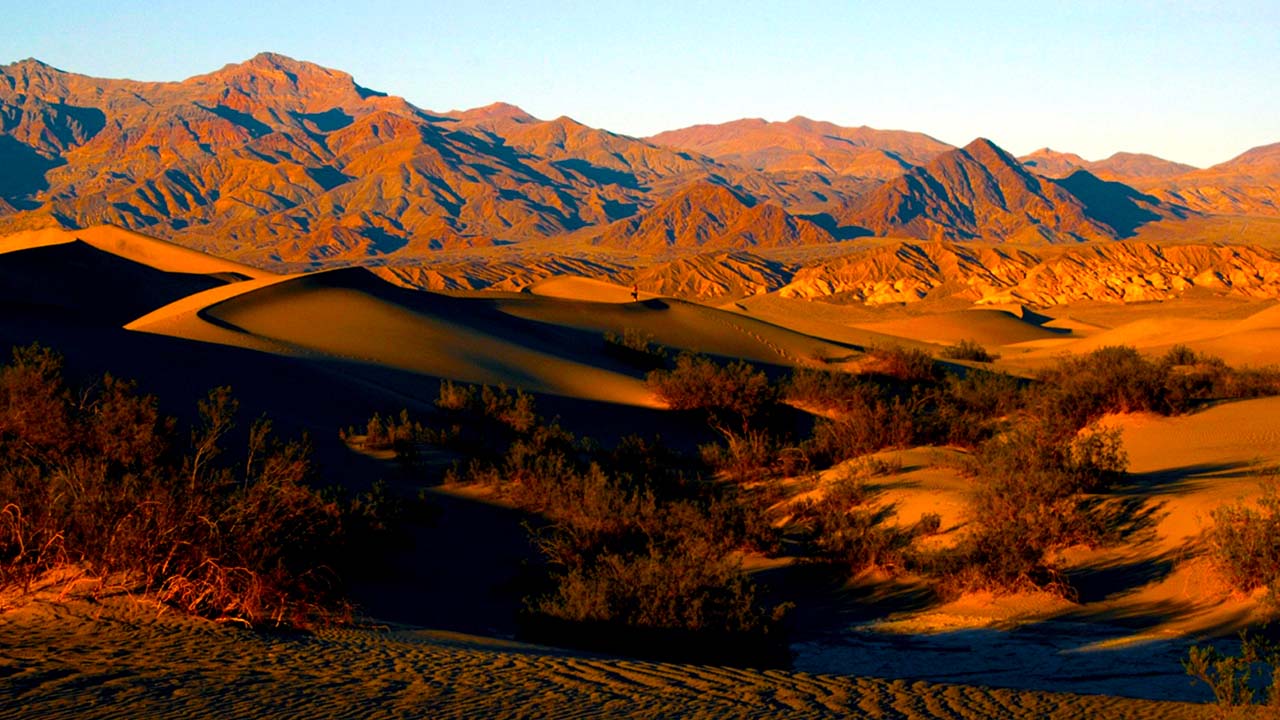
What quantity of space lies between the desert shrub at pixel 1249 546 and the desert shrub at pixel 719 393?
53.2 ft

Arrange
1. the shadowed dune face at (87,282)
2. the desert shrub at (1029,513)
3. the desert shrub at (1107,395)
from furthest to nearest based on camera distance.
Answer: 1. the shadowed dune face at (87,282)
2. the desert shrub at (1107,395)
3. the desert shrub at (1029,513)

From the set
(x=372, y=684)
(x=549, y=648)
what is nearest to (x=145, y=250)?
(x=549, y=648)

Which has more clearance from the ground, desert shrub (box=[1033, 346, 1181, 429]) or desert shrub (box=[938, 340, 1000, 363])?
desert shrub (box=[938, 340, 1000, 363])

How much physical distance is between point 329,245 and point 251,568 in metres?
182

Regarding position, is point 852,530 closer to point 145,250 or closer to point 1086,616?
point 1086,616

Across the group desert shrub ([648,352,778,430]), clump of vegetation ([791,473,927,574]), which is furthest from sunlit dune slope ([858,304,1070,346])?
clump of vegetation ([791,473,927,574])

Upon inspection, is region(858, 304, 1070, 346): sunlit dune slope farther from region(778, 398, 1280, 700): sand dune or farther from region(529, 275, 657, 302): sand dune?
region(778, 398, 1280, 700): sand dune

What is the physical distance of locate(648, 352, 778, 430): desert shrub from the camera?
2881 cm

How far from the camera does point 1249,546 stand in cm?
1159

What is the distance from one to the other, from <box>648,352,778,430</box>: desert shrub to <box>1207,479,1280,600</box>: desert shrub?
1622 centimetres

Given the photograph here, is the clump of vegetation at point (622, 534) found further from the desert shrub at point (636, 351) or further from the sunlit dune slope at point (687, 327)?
the sunlit dune slope at point (687, 327)

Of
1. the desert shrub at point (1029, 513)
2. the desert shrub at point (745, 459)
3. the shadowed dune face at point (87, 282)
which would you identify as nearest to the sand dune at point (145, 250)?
the shadowed dune face at point (87, 282)

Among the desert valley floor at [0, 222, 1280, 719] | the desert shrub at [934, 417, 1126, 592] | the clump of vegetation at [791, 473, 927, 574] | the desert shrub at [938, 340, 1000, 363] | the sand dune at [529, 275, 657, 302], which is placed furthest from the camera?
the sand dune at [529, 275, 657, 302]

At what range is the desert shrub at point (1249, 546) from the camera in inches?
448
